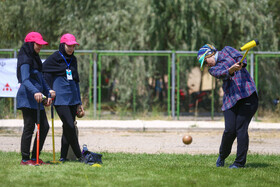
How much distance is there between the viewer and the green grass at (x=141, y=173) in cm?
602

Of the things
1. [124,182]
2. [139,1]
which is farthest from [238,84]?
[139,1]

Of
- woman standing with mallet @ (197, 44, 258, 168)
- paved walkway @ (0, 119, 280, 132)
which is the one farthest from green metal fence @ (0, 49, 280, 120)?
woman standing with mallet @ (197, 44, 258, 168)

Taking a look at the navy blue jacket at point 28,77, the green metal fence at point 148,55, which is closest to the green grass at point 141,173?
the navy blue jacket at point 28,77

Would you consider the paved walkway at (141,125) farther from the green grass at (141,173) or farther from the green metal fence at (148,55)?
the green grass at (141,173)

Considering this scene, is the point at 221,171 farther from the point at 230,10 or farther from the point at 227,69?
the point at 230,10

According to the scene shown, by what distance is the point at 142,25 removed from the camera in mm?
18891

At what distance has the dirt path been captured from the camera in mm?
10055

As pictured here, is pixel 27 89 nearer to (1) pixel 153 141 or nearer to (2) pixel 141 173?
(2) pixel 141 173

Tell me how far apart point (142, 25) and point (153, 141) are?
8.07 m

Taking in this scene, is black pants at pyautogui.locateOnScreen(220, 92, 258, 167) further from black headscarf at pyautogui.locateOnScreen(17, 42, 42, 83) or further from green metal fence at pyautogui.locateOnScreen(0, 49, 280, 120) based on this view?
green metal fence at pyautogui.locateOnScreen(0, 49, 280, 120)

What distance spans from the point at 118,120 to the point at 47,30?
6600 mm

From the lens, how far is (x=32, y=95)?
719 cm

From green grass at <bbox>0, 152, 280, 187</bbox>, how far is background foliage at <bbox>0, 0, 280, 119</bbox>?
1027 cm

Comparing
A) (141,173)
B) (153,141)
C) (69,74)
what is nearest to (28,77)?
(69,74)
